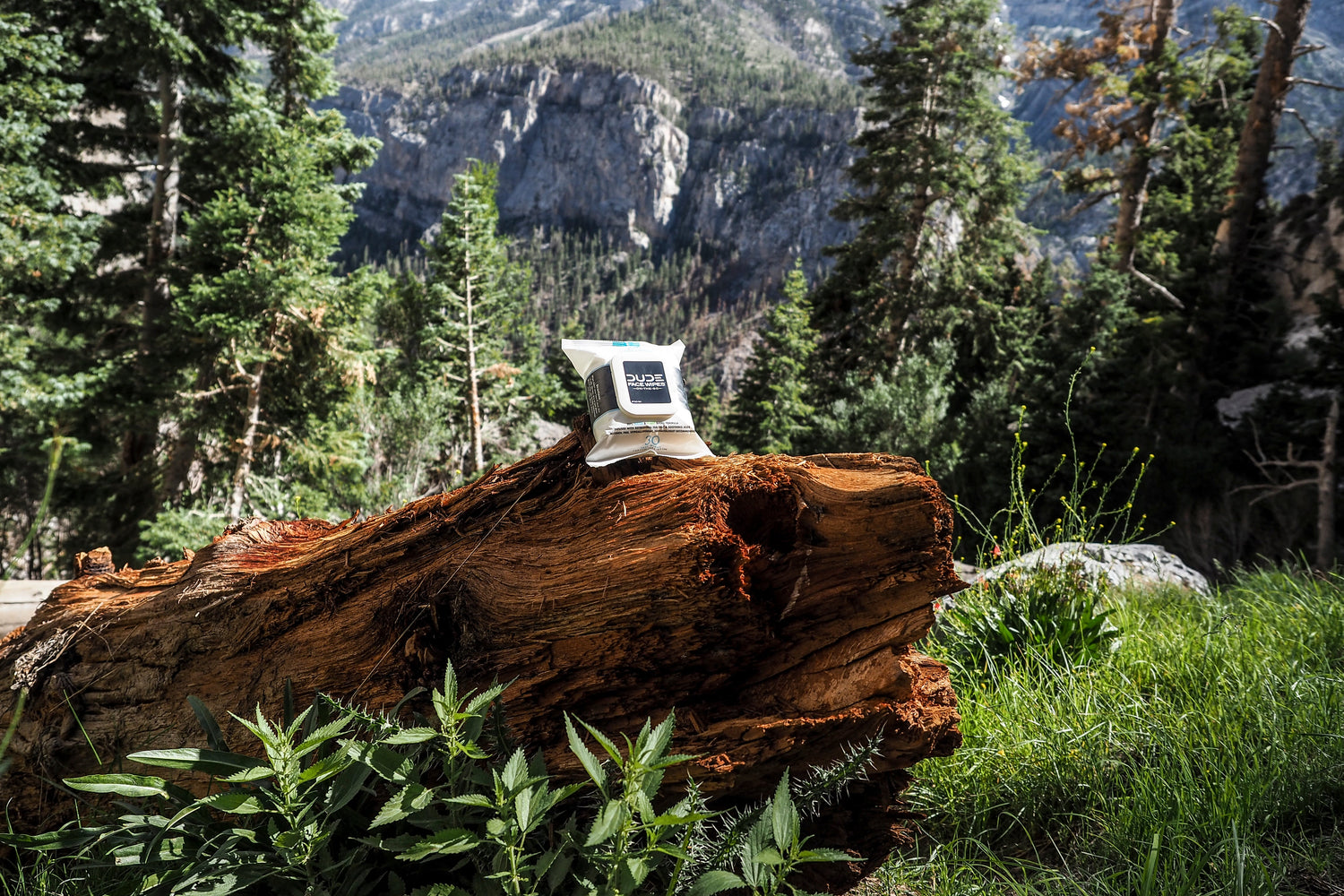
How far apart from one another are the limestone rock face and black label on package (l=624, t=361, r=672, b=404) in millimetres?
131286

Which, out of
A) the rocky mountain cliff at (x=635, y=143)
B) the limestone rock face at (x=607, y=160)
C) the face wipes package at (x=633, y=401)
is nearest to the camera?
the face wipes package at (x=633, y=401)

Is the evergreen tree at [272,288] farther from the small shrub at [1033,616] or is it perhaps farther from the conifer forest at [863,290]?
the small shrub at [1033,616]

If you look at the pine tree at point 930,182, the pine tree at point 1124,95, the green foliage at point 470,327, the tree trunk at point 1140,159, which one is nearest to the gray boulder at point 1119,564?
the pine tree at point 1124,95

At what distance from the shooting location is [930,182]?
15.0 metres

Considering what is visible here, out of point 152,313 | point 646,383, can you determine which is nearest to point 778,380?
point 152,313

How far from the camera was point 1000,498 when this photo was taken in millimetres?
11227

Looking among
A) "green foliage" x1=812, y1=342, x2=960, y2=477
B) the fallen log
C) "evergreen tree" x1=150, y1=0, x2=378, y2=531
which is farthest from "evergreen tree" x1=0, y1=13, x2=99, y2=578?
"green foliage" x1=812, y1=342, x2=960, y2=477

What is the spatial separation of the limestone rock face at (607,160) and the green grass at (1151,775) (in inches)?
5148

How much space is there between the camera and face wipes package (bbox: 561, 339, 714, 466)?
82.5 inches

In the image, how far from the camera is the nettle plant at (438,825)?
54.0 inches

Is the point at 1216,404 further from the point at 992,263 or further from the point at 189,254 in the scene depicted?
the point at 189,254

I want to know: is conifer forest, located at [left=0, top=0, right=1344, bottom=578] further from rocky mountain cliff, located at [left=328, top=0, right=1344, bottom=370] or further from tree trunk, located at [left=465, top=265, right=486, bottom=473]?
rocky mountain cliff, located at [left=328, top=0, right=1344, bottom=370]

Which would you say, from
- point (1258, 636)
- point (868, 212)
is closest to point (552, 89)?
point (868, 212)

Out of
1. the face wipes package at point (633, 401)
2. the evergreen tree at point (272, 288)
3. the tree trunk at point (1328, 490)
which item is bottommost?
the tree trunk at point (1328, 490)
